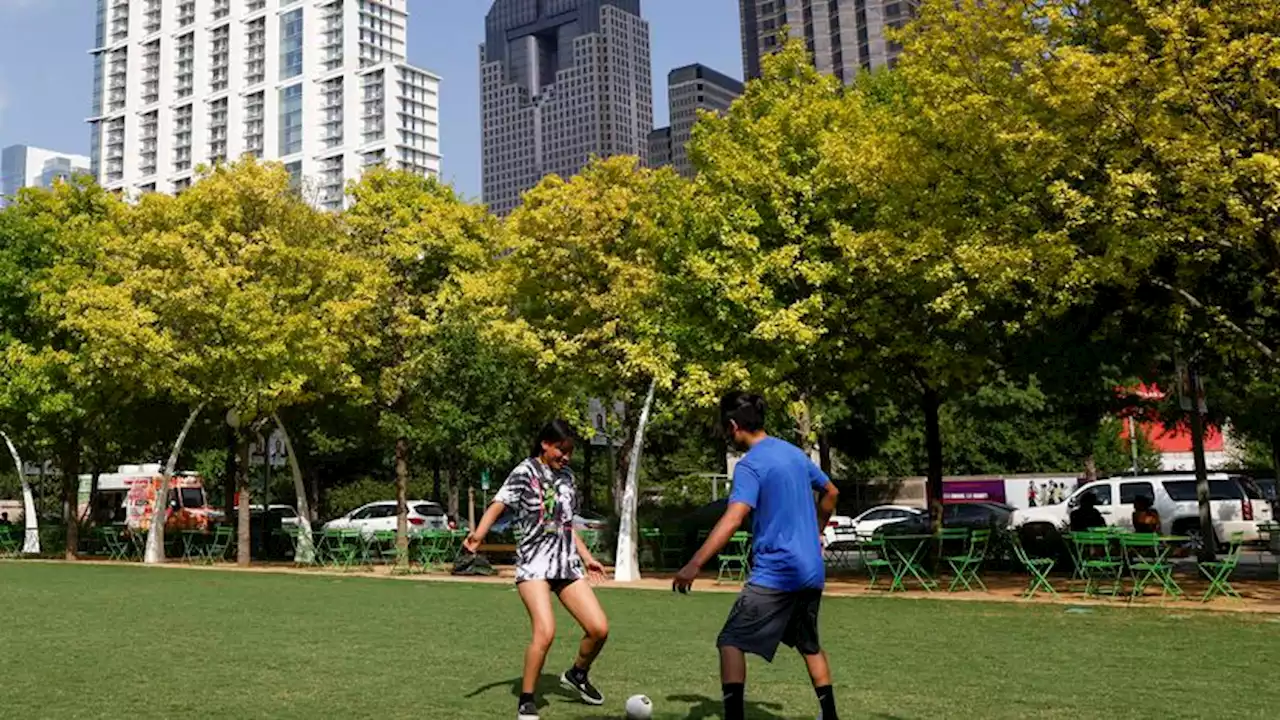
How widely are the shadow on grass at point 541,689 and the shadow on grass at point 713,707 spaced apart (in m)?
0.74

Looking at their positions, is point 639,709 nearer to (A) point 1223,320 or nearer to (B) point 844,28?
(A) point 1223,320

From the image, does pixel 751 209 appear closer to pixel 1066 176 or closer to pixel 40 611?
pixel 1066 176

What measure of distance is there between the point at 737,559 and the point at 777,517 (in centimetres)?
1440

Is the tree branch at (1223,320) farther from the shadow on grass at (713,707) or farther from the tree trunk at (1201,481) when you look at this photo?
the shadow on grass at (713,707)

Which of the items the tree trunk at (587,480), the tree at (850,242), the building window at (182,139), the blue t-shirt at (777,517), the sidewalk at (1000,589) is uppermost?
the building window at (182,139)

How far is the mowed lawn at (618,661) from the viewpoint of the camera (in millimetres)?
7578

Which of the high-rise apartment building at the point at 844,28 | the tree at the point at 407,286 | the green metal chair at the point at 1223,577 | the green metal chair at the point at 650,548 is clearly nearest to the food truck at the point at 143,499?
the tree at the point at 407,286

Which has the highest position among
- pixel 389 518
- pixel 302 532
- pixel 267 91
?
Result: pixel 267 91

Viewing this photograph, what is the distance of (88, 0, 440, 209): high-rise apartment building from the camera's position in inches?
6294

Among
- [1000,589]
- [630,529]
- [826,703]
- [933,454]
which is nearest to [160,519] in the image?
[630,529]

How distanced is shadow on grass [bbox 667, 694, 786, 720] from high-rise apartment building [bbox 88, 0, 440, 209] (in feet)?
492

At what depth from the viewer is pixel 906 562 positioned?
55.0 feet

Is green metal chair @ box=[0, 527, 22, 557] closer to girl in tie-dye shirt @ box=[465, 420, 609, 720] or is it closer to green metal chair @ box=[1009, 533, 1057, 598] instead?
green metal chair @ box=[1009, 533, 1057, 598]

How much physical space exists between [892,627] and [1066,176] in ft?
23.2
